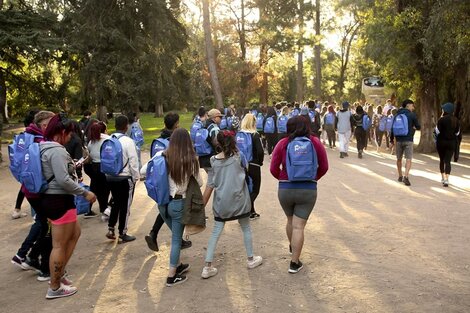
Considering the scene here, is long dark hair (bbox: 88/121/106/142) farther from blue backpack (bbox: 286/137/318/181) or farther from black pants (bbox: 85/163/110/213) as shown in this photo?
blue backpack (bbox: 286/137/318/181)

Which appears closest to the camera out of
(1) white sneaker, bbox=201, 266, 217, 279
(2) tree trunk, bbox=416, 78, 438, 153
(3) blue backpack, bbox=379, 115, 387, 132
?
(1) white sneaker, bbox=201, 266, 217, 279

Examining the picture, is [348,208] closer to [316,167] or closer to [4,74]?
[316,167]

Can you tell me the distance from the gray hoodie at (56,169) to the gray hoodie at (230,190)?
4.93 ft

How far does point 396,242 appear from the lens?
6.16 meters

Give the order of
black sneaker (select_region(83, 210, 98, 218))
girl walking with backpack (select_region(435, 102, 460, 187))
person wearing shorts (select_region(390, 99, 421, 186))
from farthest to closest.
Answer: person wearing shorts (select_region(390, 99, 421, 186)) → girl walking with backpack (select_region(435, 102, 460, 187)) → black sneaker (select_region(83, 210, 98, 218))

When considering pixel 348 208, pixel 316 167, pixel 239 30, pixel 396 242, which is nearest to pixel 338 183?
pixel 348 208

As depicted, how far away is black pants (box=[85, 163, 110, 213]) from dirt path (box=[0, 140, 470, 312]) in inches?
15.3

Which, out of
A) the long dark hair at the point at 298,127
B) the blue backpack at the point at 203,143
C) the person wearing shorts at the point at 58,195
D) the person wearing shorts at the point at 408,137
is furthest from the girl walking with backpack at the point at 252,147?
the person wearing shorts at the point at 408,137

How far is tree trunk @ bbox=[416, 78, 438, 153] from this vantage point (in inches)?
613

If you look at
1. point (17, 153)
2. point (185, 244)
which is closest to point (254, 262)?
point (185, 244)

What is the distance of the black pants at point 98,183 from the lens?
25.0ft

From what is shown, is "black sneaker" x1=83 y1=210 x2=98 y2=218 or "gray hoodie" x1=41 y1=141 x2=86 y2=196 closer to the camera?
"gray hoodie" x1=41 y1=141 x2=86 y2=196

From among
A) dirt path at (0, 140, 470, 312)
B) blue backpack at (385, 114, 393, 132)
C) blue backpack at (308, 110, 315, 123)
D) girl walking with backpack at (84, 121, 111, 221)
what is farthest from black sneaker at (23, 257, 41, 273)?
blue backpack at (385, 114, 393, 132)

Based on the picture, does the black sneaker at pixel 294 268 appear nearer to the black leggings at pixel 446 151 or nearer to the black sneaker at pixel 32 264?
the black sneaker at pixel 32 264
